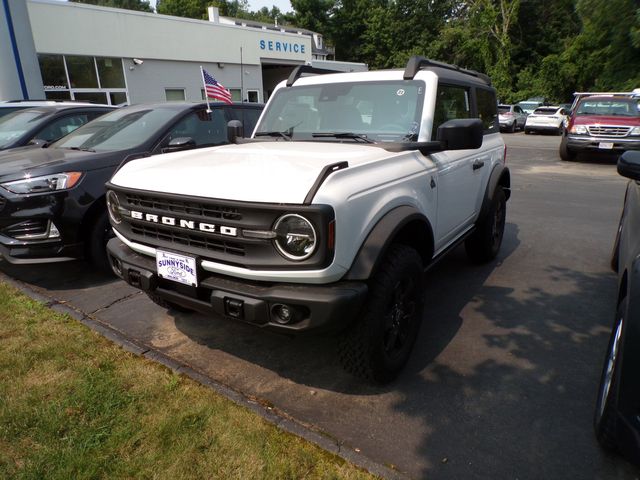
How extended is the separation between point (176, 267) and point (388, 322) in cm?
126

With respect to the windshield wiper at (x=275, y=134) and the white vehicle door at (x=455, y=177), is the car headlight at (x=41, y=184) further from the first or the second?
the white vehicle door at (x=455, y=177)

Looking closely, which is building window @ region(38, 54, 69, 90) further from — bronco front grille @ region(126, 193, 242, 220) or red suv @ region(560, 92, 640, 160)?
red suv @ region(560, 92, 640, 160)

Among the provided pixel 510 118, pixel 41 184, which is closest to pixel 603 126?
pixel 510 118

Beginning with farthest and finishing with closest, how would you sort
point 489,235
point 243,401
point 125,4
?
point 125,4 → point 489,235 → point 243,401

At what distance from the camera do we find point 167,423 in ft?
7.88

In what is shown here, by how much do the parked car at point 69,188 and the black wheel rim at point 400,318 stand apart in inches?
100

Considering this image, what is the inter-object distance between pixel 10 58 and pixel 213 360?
34.4 feet

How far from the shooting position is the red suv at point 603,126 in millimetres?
11617

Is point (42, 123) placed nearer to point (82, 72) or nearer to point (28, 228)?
point (28, 228)

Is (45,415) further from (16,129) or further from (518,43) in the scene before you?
(518,43)

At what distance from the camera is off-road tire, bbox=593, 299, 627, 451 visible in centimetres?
189

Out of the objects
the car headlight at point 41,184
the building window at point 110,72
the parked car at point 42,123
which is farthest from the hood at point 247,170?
the building window at point 110,72

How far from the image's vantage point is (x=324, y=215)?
2.03 meters

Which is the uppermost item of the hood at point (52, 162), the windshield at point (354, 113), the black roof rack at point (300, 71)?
the black roof rack at point (300, 71)
